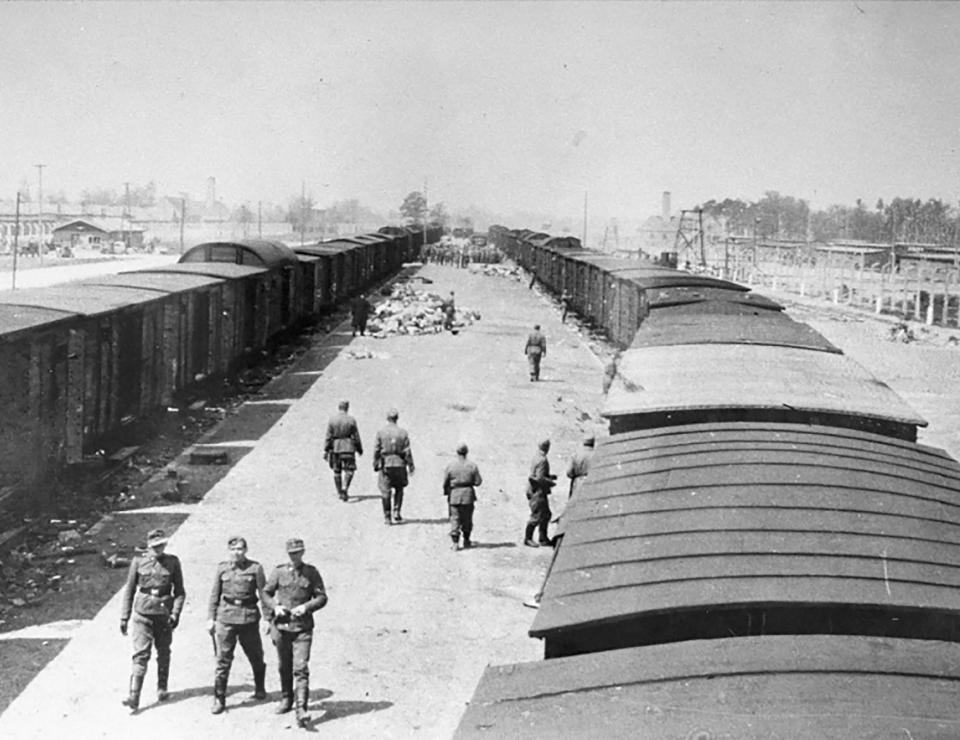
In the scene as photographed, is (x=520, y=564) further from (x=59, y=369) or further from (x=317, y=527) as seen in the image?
(x=59, y=369)

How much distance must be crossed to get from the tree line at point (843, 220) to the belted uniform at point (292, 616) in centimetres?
8162

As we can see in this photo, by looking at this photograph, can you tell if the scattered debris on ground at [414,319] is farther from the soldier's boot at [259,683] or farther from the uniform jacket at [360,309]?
the soldier's boot at [259,683]

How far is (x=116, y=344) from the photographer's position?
48.5ft

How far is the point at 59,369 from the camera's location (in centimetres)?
1276

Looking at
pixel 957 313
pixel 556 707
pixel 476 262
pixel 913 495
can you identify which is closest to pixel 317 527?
pixel 913 495

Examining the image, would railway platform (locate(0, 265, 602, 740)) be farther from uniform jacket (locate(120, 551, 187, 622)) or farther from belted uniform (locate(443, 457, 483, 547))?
uniform jacket (locate(120, 551, 187, 622))

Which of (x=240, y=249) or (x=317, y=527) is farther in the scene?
(x=240, y=249)

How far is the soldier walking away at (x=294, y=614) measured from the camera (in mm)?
7824

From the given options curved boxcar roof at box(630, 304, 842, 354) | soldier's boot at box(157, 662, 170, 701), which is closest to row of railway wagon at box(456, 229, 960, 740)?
soldier's boot at box(157, 662, 170, 701)

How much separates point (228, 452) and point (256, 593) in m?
8.89

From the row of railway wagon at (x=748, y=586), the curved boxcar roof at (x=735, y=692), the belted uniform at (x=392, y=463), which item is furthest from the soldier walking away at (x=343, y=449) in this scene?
the curved boxcar roof at (x=735, y=692)

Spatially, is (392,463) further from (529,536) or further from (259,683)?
(259,683)

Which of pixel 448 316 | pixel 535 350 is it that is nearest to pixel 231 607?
pixel 535 350

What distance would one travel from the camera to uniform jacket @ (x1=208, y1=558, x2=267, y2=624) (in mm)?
7965
